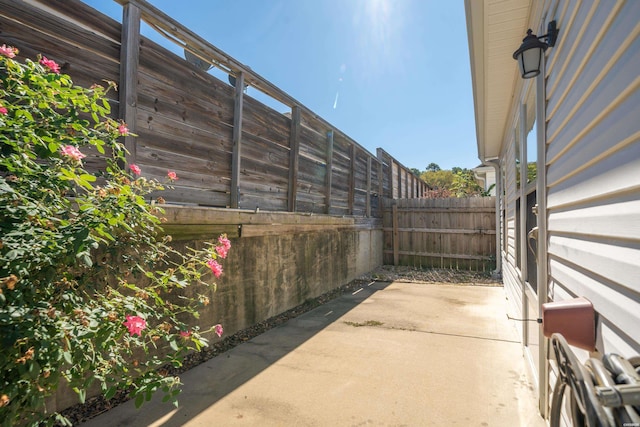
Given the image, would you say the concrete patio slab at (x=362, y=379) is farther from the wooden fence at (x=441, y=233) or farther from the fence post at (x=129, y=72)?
the wooden fence at (x=441, y=233)

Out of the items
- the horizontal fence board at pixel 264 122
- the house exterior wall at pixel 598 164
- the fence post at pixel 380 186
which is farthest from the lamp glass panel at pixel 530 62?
the fence post at pixel 380 186

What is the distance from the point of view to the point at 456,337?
3385mm

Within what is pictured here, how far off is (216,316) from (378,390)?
5.64 feet

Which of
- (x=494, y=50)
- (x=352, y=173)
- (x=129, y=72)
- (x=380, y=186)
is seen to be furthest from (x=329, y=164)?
(x=129, y=72)

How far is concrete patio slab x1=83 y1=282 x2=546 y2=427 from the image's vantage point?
2.00m

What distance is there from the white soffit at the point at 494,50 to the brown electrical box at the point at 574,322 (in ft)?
7.36

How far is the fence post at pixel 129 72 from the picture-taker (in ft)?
7.48

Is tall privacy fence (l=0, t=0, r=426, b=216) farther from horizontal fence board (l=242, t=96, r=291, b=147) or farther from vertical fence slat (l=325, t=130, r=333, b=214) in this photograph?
vertical fence slat (l=325, t=130, r=333, b=214)

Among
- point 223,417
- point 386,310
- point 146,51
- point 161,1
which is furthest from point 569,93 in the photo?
point 386,310

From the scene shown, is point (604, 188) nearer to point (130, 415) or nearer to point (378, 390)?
point (378, 390)

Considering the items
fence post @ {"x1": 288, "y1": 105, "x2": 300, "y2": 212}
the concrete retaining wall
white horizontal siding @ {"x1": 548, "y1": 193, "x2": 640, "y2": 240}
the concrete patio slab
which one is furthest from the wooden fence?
white horizontal siding @ {"x1": 548, "y1": 193, "x2": 640, "y2": 240}

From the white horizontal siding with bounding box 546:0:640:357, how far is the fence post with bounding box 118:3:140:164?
2.67m

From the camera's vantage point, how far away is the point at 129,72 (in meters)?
2.32

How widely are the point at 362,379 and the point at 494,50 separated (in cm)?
323
